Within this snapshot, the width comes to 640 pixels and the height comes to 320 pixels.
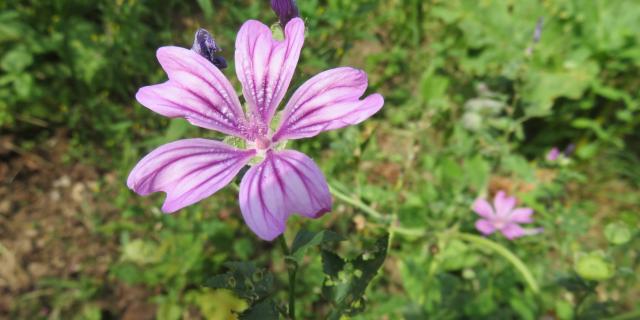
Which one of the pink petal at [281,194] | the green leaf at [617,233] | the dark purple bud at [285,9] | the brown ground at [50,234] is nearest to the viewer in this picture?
the pink petal at [281,194]

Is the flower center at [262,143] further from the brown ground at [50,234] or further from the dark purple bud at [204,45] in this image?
the brown ground at [50,234]

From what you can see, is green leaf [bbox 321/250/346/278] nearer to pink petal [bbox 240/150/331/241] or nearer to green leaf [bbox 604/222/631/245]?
pink petal [bbox 240/150/331/241]

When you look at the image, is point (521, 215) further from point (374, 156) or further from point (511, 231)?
point (374, 156)

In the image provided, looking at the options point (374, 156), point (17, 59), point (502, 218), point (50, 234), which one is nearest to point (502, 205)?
point (502, 218)

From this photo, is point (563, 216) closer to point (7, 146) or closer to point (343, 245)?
point (343, 245)

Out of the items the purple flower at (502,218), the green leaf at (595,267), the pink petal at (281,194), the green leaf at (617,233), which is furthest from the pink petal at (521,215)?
the pink petal at (281,194)
